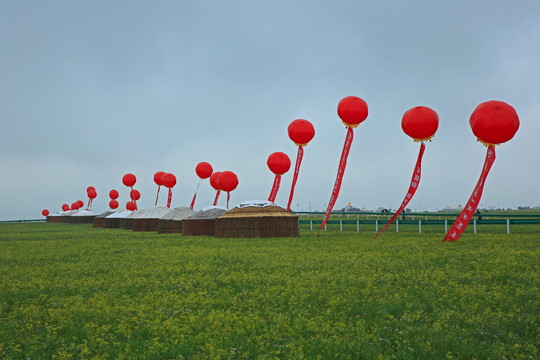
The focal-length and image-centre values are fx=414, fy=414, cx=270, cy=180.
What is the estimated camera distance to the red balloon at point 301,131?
2572 cm

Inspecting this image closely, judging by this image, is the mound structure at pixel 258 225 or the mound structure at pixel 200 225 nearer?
the mound structure at pixel 258 225

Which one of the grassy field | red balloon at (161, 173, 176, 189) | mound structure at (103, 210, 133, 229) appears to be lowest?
the grassy field

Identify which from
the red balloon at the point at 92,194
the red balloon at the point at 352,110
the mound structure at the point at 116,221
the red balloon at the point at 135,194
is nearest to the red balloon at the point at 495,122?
the red balloon at the point at 352,110

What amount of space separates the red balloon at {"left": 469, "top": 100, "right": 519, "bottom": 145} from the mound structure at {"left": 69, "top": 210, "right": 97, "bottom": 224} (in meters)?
52.2

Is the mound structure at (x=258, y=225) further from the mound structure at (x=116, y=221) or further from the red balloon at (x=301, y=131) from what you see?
the mound structure at (x=116, y=221)

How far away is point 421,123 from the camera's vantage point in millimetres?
20625

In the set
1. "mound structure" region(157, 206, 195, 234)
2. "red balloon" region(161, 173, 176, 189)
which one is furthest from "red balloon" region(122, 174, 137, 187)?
"mound structure" region(157, 206, 195, 234)

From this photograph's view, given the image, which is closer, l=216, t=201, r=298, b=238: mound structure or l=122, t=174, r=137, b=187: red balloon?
l=216, t=201, r=298, b=238: mound structure

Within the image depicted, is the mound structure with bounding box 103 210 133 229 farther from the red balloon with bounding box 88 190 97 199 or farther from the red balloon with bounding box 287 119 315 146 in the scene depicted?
A: the red balloon with bounding box 287 119 315 146

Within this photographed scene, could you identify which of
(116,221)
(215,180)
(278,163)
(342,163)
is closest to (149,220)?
(215,180)

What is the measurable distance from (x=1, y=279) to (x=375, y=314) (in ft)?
35.6

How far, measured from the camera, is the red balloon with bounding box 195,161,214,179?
3274cm

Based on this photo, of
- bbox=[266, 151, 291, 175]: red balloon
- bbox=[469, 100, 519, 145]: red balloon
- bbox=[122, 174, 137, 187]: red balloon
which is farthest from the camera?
bbox=[122, 174, 137, 187]: red balloon

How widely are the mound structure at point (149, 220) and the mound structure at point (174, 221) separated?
3457 millimetres
